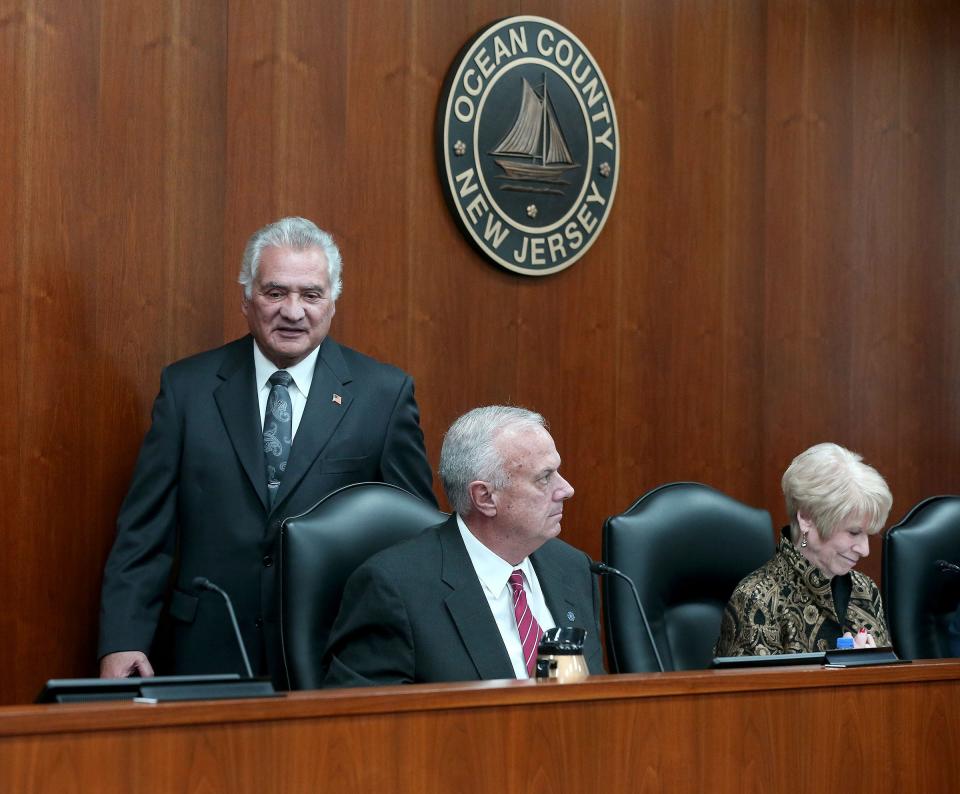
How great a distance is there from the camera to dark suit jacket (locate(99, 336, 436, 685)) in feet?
10.6

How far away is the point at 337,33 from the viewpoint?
3908mm

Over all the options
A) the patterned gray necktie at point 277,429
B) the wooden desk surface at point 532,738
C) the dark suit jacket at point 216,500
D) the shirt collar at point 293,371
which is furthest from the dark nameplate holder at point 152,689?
the shirt collar at point 293,371

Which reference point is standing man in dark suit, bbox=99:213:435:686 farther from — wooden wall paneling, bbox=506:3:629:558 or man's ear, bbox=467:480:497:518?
wooden wall paneling, bbox=506:3:629:558

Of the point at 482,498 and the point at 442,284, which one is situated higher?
the point at 442,284

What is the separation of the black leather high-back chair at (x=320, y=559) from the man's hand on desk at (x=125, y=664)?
563mm

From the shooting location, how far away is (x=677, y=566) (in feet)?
10.9

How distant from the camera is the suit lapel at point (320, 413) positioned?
128 inches

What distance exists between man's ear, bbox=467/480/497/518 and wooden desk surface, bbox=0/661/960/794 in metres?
0.70

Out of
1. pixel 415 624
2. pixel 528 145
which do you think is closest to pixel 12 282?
pixel 415 624

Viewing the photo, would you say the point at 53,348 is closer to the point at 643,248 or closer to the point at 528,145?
the point at 528,145

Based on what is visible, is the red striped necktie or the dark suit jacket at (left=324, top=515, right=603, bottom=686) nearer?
the dark suit jacket at (left=324, top=515, right=603, bottom=686)

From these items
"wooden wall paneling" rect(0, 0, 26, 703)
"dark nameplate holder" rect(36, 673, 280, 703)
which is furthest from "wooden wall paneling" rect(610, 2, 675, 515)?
"dark nameplate holder" rect(36, 673, 280, 703)

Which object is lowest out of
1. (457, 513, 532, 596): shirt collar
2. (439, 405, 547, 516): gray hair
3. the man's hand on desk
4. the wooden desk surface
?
the man's hand on desk

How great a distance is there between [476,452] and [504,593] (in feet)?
0.88
